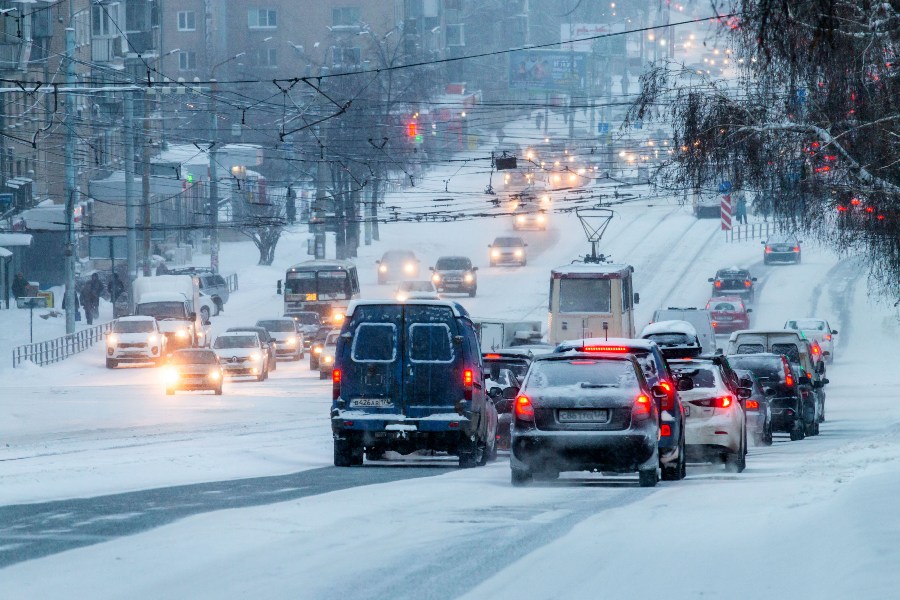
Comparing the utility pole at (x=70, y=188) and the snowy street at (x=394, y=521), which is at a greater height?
the utility pole at (x=70, y=188)

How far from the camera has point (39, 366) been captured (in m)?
49.0

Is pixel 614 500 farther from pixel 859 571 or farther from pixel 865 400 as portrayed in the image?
pixel 865 400

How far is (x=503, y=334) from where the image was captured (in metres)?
43.5

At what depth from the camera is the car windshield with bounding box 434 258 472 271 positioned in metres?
73.1

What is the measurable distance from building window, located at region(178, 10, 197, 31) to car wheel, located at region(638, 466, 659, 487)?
123805 millimetres

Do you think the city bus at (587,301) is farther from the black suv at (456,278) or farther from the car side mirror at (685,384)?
the black suv at (456,278)

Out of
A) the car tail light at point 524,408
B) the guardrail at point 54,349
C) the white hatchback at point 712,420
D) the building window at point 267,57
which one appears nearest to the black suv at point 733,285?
the guardrail at point 54,349

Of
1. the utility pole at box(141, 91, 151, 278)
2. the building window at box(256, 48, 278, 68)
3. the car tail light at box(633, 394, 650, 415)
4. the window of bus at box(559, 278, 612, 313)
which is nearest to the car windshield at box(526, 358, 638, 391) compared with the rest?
the car tail light at box(633, 394, 650, 415)

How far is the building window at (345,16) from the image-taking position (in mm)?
134000

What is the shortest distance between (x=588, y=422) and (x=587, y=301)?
94.3 feet

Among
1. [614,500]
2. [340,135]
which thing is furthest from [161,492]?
[340,135]

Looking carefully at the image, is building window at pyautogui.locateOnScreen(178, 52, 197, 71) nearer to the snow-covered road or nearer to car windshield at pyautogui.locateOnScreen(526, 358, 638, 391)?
the snow-covered road

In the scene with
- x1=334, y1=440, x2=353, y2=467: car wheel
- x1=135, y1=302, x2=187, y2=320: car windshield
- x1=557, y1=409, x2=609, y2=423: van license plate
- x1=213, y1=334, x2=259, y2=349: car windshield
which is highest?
x1=135, y1=302, x2=187, y2=320: car windshield

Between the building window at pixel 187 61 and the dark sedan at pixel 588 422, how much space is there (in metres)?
121
